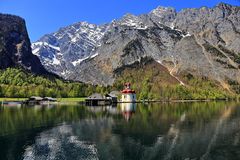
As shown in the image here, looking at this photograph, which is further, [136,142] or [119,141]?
[119,141]

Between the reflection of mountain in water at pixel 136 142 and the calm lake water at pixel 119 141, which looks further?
the reflection of mountain in water at pixel 136 142

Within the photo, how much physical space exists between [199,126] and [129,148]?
119 ft

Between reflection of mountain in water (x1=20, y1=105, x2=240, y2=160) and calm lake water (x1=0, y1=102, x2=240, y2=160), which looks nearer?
calm lake water (x1=0, y1=102, x2=240, y2=160)

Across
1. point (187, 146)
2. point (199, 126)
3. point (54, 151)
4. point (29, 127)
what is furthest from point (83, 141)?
point (199, 126)

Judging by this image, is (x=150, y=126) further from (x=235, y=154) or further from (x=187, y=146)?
(x=235, y=154)

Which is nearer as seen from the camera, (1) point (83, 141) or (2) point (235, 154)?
(2) point (235, 154)

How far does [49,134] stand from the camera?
265ft

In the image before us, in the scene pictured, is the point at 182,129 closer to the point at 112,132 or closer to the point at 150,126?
the point at 150,126

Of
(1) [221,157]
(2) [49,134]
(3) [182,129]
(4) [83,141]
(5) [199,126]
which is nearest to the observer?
(1) [221,157]

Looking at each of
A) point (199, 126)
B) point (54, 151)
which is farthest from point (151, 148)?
point (199, 126)

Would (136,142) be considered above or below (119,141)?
below

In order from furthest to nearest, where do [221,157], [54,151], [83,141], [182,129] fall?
[182,129]
[83,141]
[54,151]
[221,157]

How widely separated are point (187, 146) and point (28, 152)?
2815 cm

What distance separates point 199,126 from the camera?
313 ft
